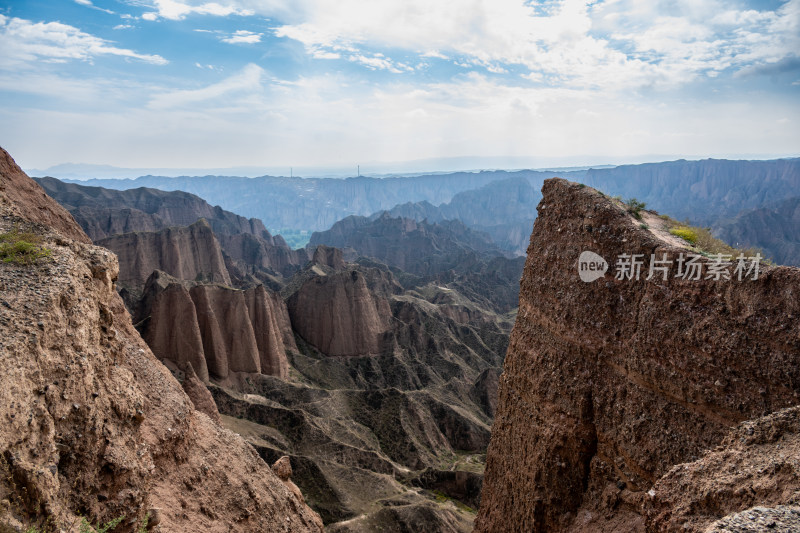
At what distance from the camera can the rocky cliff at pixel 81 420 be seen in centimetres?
696

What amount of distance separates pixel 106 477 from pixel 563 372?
35.2 feet

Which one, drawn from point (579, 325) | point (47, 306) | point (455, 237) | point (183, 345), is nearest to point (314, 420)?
point (183, 345)

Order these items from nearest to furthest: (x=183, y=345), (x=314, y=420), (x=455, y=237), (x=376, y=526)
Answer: (x=376, y=526), (x=314, y=420), (x=183, y=345), (x=455, y=237)

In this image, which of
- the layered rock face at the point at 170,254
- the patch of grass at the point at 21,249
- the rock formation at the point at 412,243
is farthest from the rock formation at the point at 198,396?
the rock formation at the point at 412,243

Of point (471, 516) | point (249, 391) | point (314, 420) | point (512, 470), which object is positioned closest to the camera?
point (512, 470)

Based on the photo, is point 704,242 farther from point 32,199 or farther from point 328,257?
point 328,257

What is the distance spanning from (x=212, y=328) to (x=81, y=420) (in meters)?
34.2

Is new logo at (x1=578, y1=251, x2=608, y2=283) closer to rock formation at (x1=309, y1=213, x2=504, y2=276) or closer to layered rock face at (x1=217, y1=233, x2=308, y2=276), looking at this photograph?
layered rock face at (x1=217, y1=233, x2=308, y2=276)

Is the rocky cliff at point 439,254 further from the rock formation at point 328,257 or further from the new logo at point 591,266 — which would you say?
the new logo at point 591,266

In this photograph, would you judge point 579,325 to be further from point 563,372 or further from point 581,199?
point 581,199

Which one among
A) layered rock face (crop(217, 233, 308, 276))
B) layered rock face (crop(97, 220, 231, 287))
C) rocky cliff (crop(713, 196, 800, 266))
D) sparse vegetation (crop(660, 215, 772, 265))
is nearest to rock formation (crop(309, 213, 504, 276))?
layered rock face (crop(217, 233, 308, 276))

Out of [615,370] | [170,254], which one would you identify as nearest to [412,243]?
[170,254]

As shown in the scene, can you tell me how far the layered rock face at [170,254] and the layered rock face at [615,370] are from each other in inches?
2090

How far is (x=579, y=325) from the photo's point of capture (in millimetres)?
13086
